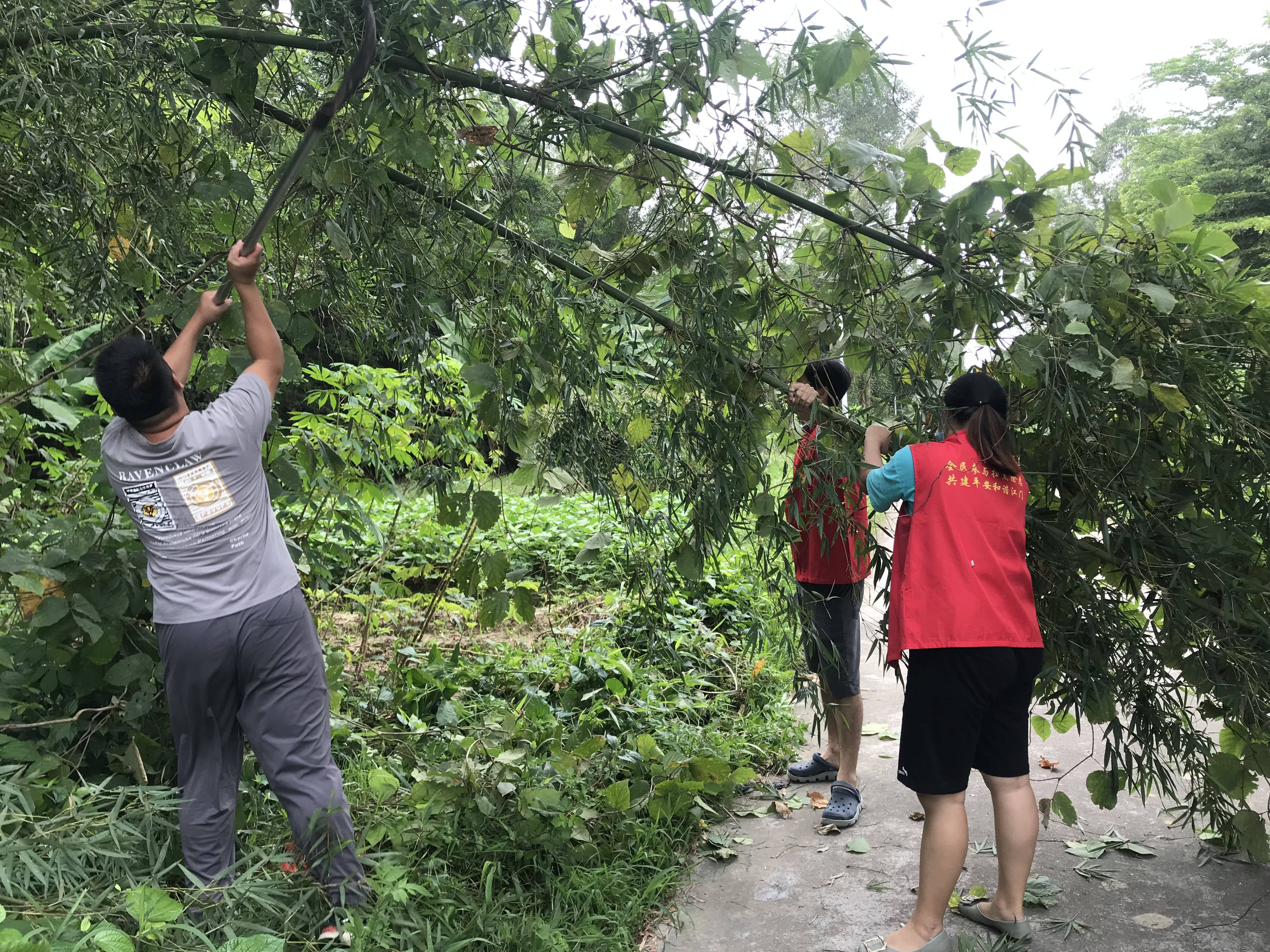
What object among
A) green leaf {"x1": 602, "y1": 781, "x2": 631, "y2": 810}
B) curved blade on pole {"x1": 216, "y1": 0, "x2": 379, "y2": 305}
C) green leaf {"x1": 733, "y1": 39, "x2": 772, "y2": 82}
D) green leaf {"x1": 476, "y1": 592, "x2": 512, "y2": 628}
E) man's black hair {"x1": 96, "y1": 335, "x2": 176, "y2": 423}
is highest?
green leaf {"x1": 733, "y1": 39, "x2": 772, "y2": 82}

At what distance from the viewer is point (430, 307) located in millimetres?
3111

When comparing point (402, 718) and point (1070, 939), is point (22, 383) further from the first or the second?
point (1070, 939)

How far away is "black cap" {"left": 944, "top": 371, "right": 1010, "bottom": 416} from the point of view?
2.81 metres

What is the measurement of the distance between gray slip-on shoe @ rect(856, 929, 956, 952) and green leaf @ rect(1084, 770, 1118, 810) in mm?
766

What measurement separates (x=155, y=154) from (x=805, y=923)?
322 centimetres

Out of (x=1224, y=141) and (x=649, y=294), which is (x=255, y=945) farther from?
(x=1224, y=141)

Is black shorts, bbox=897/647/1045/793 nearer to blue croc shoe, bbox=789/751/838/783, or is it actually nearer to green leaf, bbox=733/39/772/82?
blue croc shoe, bbox=789/751/838/783

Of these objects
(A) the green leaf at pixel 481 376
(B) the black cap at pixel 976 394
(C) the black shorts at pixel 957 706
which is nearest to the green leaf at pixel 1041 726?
(C) the black shorts at pixel 957 706

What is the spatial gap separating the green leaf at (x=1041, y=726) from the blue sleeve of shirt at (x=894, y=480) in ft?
4.13

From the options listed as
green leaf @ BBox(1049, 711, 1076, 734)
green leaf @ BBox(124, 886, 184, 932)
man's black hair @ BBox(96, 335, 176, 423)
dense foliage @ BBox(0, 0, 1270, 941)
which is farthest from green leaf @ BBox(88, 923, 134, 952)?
green leaf @ BBox(1049, 711, 1076, 734)

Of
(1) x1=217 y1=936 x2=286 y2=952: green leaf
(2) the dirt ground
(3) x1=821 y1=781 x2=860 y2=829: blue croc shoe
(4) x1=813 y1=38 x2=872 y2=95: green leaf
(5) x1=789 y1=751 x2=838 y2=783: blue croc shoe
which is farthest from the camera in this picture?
(2) the dirt ground

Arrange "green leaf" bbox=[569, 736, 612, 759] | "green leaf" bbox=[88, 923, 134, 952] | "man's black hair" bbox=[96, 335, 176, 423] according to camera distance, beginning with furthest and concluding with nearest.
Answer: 1. "green leaf" bbox=[569, 736, 612, 759]
2. "man's black hair" bbox=[96, 335, 176, 423]
3. "green leaf" bbox=[88, 923, 134, 952]

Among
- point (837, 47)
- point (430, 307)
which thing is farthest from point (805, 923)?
point (837, 47)

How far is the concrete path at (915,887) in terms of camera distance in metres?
2.98
